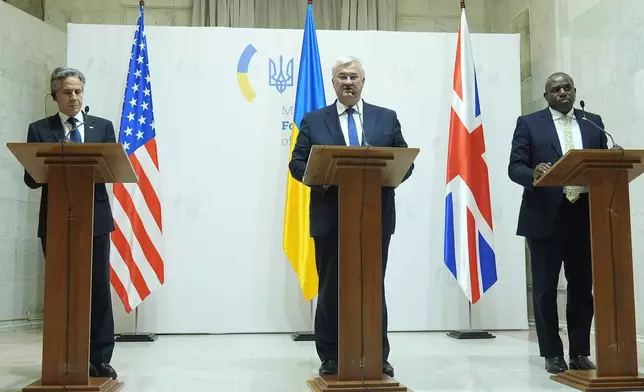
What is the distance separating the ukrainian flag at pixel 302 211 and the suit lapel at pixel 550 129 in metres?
1.91

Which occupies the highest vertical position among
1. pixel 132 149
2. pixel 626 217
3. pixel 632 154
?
pixel 132 149

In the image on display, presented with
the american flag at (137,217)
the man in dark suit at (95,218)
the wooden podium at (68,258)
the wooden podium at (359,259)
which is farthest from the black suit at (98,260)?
the american flag at (137,217)

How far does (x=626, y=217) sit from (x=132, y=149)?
3.24 metres

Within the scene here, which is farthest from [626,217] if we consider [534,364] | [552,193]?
[534,364]

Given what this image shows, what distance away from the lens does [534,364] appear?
347 centimetres

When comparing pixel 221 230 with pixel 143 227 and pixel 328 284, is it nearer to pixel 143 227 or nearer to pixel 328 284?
pixel 143 227

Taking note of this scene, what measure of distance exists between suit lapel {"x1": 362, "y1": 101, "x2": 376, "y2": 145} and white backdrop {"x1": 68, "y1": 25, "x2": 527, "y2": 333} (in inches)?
Answer: 83.0

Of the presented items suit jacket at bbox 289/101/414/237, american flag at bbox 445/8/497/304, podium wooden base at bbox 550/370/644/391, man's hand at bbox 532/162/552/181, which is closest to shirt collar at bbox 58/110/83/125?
suit jacket at bbox 289/101/414/237

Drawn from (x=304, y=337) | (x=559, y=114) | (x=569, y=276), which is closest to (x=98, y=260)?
(x=304, y=337)

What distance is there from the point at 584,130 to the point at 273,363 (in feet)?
6.51

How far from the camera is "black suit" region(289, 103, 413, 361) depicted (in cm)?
288

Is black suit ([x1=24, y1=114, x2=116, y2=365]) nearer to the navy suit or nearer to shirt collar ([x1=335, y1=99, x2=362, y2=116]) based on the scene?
shirt collar ([x1=335, y1=99, x2=362, y2=116])

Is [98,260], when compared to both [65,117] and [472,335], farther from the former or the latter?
[472,335]

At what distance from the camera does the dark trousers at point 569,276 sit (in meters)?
3.14
